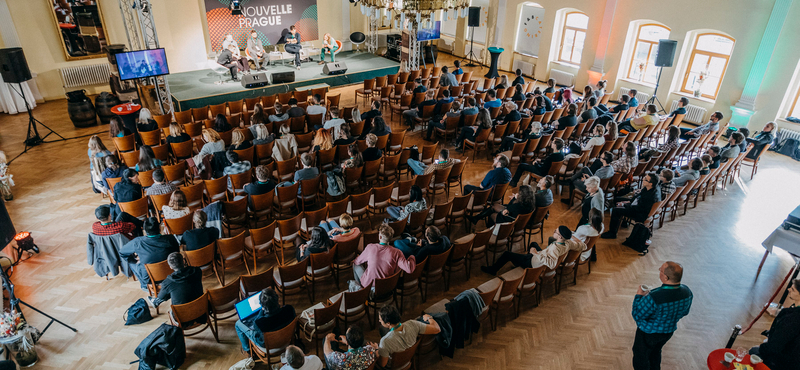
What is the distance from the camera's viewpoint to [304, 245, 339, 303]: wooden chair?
5316 millimetres

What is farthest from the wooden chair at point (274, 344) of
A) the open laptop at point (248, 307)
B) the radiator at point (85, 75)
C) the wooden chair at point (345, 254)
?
the radiator at point (85, 75)

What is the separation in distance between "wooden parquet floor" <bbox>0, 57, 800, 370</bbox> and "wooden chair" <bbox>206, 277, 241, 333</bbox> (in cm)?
40

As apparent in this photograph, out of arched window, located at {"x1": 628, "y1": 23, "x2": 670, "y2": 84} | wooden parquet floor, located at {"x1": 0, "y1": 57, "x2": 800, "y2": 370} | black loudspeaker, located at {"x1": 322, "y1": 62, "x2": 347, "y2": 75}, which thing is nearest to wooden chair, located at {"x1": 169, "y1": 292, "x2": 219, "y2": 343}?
wooden parquet floor, located at {"x1": 0, "y1": 57, "x2": 800, "y2": 370}

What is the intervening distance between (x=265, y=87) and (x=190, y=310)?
9.70 meters

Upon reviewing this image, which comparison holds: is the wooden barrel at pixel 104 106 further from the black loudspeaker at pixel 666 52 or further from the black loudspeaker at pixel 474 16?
the black loudspeaker at pixel 666 52

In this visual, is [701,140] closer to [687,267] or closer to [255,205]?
[687,267]

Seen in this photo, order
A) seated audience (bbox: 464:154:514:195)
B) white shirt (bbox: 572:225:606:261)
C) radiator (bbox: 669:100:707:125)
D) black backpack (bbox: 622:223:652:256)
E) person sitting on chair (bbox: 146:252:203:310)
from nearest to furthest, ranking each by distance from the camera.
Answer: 1. person sitting on chair (bbox: 146:252:203:310)
2. white shirt (bbox: 572:225:606:261)
3. black backpack (bbox: 622:223:652:256)
4. seated audience (bbox: 464:154:514:195)
5. radiator (bbox: 669:100:707:125)

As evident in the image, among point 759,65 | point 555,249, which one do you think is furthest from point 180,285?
point 759,65

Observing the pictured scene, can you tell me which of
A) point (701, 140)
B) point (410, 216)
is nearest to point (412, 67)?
point (701, 140)

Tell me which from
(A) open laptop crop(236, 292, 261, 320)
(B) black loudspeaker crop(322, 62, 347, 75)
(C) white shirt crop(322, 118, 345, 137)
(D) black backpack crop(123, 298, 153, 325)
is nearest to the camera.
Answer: (A) open laptop crop(236, 292, 261, 320)

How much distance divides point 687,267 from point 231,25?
46.9 ft

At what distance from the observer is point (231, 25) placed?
15016 millimetres

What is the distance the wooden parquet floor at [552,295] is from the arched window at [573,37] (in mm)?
7857

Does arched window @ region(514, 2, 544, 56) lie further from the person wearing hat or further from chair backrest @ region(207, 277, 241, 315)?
chair backrest @ region(207, 277, 241, 315)
